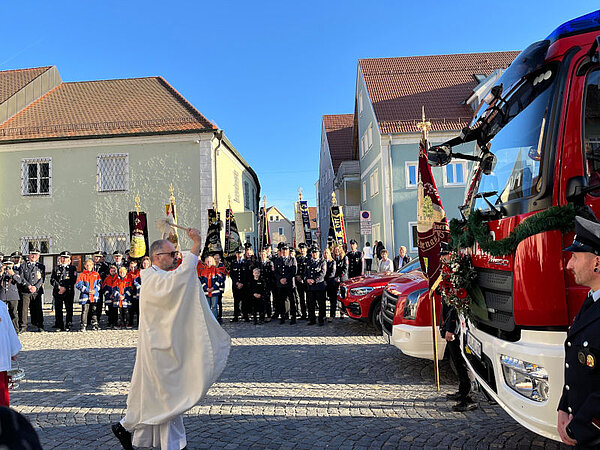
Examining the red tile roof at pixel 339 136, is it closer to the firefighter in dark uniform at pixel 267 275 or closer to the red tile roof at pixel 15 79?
the red tile roof at pixel 15 79

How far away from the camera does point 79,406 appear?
221 inches

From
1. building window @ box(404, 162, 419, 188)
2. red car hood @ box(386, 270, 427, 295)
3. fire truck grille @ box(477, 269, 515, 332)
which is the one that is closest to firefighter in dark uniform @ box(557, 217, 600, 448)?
fire truck grille @ box(477, 269, 515, 332)

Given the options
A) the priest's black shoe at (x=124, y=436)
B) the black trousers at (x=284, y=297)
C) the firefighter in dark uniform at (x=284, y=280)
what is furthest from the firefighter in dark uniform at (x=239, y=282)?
the priest's black shoe at (x=124, y=436)

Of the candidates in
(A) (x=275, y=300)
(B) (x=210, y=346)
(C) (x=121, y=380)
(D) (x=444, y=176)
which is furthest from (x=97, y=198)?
(B) (x=210, y=346)

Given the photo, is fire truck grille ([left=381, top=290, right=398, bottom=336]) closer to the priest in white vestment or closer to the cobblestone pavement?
the cobblestone pavement

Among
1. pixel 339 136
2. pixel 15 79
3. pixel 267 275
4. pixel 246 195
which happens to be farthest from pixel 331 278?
pixel 339 136

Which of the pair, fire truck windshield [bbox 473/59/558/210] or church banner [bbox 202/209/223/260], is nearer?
fire truck windshield [bbox 473/59/558/210]

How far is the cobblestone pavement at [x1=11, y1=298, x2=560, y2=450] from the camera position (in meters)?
4.43

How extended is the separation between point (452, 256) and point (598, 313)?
2127 millimetres

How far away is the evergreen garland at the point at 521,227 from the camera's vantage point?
2.93 m

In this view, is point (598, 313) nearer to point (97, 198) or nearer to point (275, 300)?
point (275, 300)

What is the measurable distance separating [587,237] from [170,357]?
3.21 meters

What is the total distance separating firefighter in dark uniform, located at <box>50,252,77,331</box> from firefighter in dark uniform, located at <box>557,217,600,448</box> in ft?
42.1

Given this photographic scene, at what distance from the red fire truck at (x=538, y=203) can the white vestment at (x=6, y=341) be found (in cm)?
406
